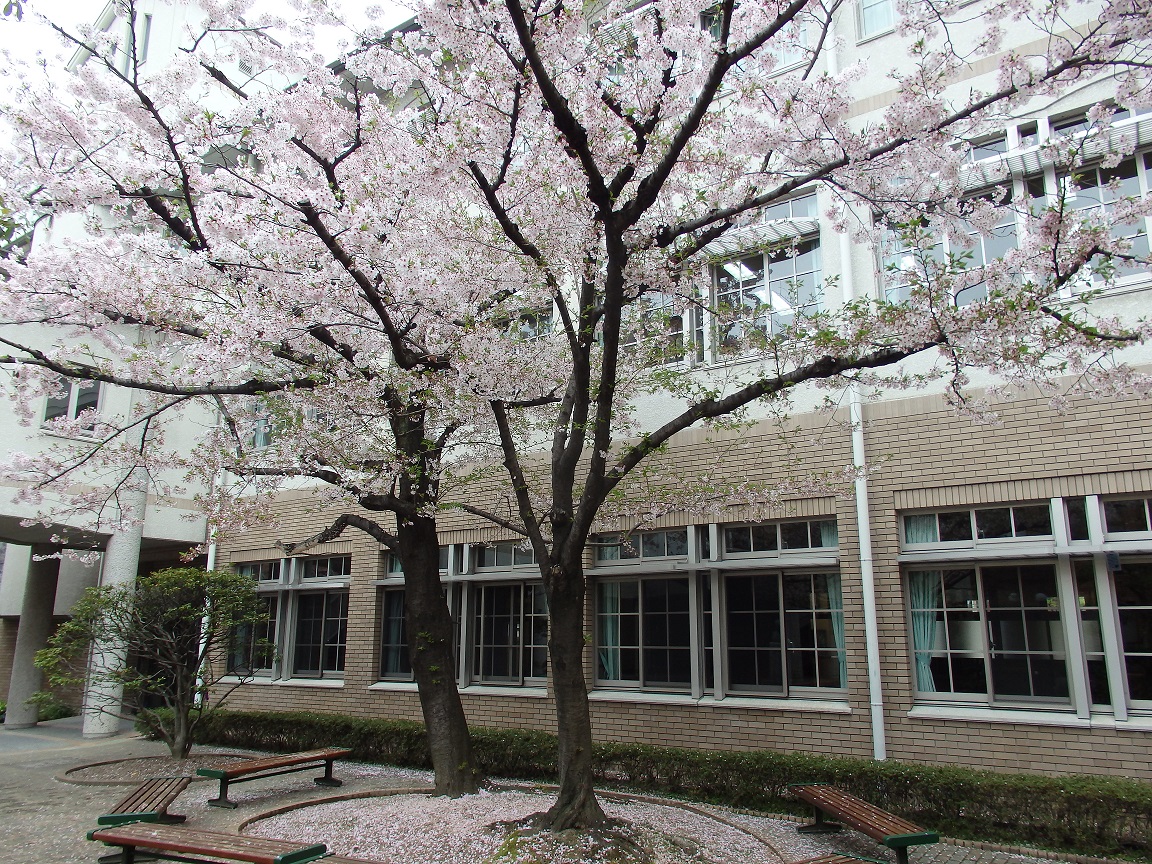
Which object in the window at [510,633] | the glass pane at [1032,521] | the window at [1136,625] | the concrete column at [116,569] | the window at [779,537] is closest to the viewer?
the window at [1136,625]

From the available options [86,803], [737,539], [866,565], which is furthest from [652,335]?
[86,803]

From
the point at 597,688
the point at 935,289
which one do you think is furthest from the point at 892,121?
the point at 597,688

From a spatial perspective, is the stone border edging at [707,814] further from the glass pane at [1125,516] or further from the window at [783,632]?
the glass pane at [1125,516]

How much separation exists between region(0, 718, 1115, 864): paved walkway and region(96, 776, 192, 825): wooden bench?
33cm

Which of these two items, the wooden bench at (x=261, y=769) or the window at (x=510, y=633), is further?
the window at (x=510, y=633)

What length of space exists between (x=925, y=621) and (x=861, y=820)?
2897 millimetres

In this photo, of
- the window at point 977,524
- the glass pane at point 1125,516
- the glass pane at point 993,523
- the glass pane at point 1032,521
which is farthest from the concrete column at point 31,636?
the glass pane at point 1125,516

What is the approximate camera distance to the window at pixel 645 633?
10055 mm

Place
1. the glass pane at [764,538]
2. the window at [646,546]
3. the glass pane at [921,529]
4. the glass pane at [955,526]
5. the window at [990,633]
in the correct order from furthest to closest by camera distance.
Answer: the window at [646,546] < the glass pane at [764,538] < the glass pane at [921,529] < the glass pane at [955,526] < the window at [990,633]

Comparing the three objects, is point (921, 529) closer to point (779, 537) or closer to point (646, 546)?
point (779, 537)

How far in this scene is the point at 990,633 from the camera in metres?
8.13

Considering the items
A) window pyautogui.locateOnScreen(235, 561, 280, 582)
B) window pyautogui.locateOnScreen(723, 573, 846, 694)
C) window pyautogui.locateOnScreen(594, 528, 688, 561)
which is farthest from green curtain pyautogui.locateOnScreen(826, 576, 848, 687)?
window pyautogui.locateOnScreen(235, 561, 280, 582)

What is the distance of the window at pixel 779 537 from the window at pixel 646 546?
0.64 metres

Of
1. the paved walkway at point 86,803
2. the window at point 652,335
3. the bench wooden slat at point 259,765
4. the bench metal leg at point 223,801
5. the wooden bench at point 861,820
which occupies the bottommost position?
the paved walkway at point 86,803
